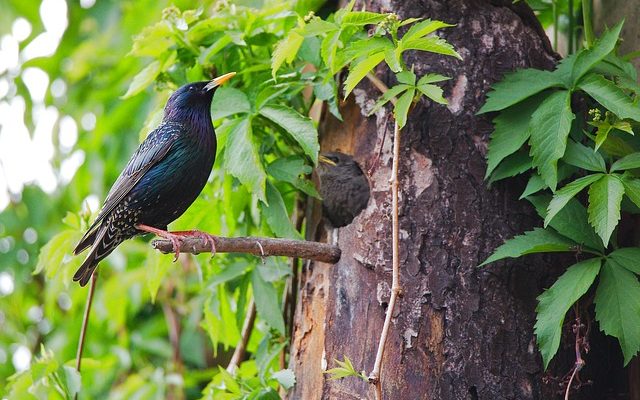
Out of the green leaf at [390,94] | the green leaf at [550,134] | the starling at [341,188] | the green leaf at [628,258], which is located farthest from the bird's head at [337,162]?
the green leaf at [628,258]

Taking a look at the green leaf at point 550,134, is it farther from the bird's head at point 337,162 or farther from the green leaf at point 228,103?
the green leaf at point 228,103

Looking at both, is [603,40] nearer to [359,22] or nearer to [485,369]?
[359,22]

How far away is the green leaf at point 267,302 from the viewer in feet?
10.3

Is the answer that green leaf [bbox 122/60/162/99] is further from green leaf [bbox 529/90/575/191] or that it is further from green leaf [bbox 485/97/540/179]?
green leaf [bbox 529/90/575/191]

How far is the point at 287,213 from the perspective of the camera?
3109 mm

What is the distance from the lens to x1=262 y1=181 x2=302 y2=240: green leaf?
3.00 metres

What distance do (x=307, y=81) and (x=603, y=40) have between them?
100 cm

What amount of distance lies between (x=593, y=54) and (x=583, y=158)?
1.12ft

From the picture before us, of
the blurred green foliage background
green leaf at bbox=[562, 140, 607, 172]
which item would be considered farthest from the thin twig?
green leaf at bbox=[562, 140, 607, 172]

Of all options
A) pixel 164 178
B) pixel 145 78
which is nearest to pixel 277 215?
pixel 164 178

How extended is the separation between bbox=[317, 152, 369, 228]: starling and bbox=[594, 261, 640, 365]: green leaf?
0.82 metres

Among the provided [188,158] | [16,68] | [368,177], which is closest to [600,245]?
[368,177]

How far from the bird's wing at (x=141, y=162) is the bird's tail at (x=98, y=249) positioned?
33mm

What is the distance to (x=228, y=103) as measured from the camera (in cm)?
305
